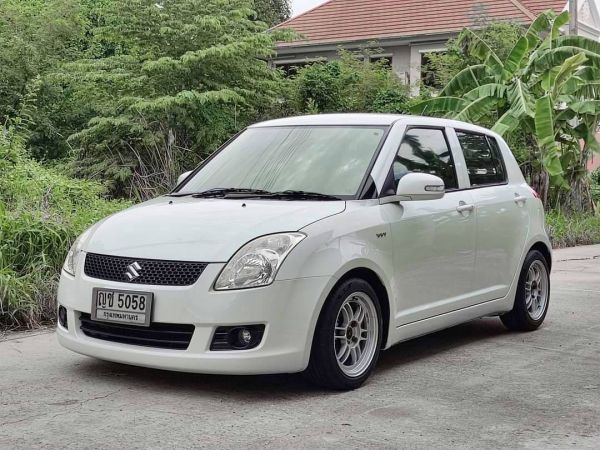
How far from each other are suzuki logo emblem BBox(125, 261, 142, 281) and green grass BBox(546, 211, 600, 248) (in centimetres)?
1274

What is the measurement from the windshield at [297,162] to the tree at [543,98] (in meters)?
10.0

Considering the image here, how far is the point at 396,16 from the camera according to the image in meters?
30.1

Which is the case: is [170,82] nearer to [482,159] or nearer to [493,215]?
[482,159]

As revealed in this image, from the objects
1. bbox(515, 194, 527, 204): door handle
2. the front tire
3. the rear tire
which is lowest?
the rear tire

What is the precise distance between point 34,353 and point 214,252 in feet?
7.06

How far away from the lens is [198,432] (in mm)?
4422

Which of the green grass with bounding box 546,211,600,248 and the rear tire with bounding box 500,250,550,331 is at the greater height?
the rear tire with bounding box 500,250,550,331

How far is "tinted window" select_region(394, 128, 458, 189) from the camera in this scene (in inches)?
243

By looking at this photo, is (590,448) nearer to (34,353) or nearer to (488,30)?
(34,353)

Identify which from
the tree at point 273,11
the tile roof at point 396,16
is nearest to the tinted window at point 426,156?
the tile roof at point 396,16

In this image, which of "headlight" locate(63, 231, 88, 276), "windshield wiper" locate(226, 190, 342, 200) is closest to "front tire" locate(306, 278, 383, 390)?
"windshield wiper" locate(226, 190, 342, 200)

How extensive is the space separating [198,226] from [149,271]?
1.39 ft

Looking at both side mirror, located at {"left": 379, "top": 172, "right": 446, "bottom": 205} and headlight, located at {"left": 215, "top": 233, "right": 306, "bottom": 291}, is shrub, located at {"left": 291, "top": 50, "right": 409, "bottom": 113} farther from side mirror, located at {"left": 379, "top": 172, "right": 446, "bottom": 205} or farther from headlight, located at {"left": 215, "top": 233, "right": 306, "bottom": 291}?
headlight, located at {"left": 215, "top": 233, "right": 306, "bottom": 291}

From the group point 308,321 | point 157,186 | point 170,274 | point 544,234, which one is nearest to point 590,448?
point 308,321
